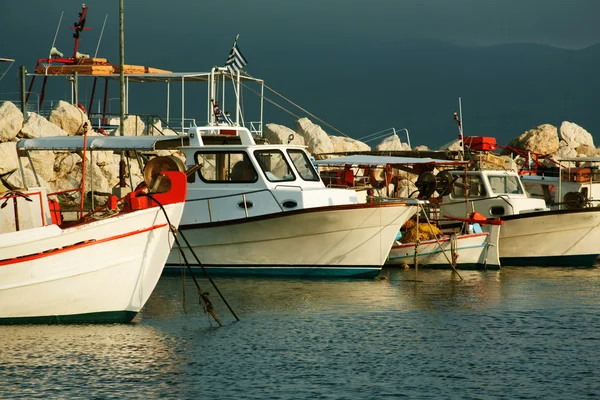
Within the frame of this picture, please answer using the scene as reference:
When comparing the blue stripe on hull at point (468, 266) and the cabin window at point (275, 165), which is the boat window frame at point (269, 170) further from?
the blue stripe on hull at point (468, 266)

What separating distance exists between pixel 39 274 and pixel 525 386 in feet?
22.9

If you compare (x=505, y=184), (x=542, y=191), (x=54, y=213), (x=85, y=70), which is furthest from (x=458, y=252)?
(x=85, y=70)

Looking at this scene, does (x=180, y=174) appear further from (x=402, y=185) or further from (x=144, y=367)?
(x=402, y=185)

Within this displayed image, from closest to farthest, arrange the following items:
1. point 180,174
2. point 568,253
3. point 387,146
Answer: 1. point 180,174
2. point 568,253
3. point 387,146

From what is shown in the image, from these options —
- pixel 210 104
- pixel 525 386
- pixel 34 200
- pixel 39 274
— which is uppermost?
pixel 210 104

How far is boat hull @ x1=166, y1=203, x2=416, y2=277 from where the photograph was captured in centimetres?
2091

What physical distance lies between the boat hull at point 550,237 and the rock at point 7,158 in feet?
53.9

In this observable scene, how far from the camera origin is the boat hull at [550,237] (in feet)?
83.1

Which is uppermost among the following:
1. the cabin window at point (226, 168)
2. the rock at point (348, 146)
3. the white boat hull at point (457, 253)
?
the rock at point (348, 146)

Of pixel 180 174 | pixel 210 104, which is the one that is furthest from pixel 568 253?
pixel 180 174

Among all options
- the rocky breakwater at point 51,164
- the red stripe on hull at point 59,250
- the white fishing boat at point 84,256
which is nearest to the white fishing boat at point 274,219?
the white fishing boat at point 84,256

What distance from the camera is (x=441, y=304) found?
18.7 meters

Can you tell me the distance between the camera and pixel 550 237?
25.5 m

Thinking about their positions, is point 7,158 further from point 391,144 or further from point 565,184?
point 391,144
